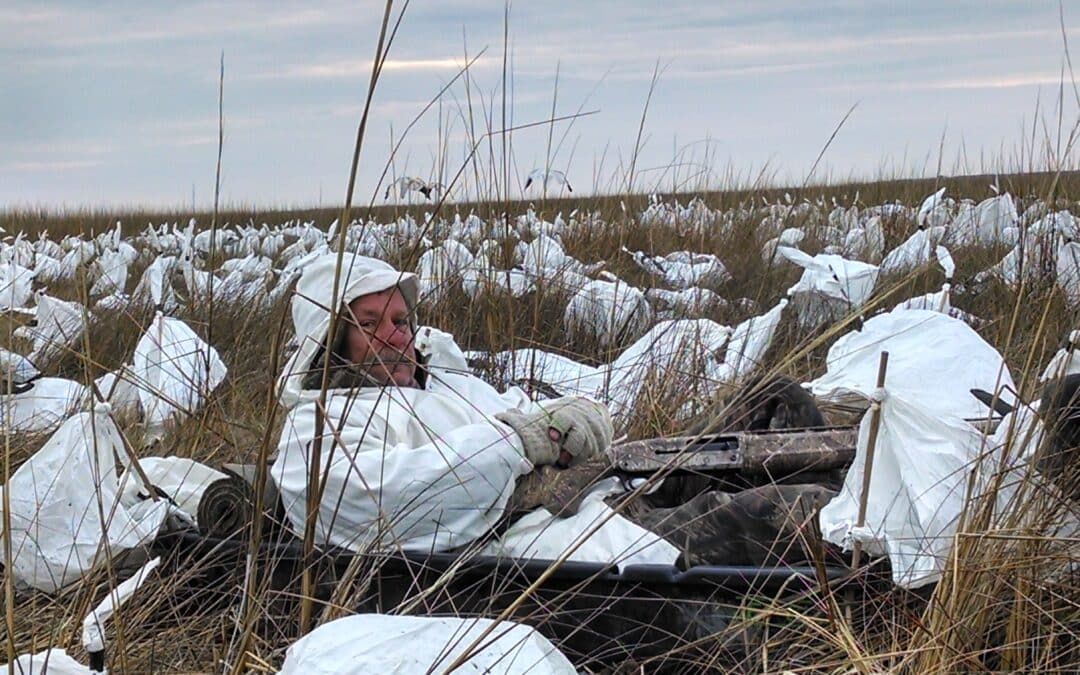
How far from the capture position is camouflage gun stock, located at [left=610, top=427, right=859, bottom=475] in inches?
118

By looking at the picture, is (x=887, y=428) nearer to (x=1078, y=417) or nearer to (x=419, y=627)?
(x=1078, y=417)

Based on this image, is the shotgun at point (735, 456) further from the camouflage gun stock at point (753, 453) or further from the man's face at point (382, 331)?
the man's face at point (382, 331)

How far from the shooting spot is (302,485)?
9.18 ft

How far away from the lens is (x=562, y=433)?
2924 mm

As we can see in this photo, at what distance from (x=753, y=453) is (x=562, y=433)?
49cm

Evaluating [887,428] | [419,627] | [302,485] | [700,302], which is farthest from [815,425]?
[700,302]

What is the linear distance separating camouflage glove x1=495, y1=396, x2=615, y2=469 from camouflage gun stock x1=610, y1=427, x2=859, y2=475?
0.09 metres

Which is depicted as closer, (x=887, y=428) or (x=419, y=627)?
(x=419, y=627)

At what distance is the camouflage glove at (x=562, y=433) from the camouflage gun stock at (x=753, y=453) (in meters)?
0.09

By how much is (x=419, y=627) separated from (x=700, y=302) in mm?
4762

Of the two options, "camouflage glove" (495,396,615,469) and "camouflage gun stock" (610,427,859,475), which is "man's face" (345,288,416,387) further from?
"camouflage gun stock" (610,427,859,475)

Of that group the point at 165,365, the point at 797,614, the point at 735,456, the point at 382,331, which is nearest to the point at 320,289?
the point at 382,331

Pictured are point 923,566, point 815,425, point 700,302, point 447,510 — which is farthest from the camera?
point 700,302

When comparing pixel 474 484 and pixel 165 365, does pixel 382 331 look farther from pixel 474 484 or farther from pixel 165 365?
pixel 165 365
